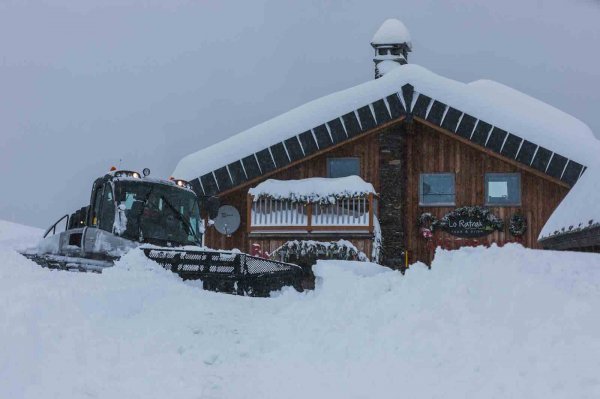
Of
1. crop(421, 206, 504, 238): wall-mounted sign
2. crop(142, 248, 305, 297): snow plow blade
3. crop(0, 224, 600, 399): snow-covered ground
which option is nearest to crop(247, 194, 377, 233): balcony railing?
crop(421, 206, 504, 238): wall-mounted sign

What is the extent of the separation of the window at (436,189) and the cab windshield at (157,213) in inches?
401

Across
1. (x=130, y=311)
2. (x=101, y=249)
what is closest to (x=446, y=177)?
(x=101, y=249)

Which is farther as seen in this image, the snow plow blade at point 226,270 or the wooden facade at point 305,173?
the wooden facade at point 305,173

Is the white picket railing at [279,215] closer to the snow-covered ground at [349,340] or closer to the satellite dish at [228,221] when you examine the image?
the satellite dish at [228,221]

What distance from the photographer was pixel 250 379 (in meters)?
6.51

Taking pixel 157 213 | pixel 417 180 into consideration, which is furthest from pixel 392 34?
pixel 157 213

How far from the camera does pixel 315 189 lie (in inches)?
901

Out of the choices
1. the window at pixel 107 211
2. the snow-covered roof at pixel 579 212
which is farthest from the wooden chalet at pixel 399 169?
the window at pixel 107 211

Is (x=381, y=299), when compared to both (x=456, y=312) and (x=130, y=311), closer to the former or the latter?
(x=456, y=312)

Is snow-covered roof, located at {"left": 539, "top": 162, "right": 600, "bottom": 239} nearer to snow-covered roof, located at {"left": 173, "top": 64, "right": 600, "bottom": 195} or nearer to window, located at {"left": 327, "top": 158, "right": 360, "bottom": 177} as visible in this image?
snow-covered roof, located at {"left": 173, "top": 64, "right": 600, "bottom": 195}

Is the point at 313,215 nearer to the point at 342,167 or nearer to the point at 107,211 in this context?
the point at 342,167

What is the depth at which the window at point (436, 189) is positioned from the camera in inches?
936

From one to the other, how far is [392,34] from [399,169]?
773 centimetres

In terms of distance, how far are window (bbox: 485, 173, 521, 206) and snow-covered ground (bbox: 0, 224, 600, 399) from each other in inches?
579
